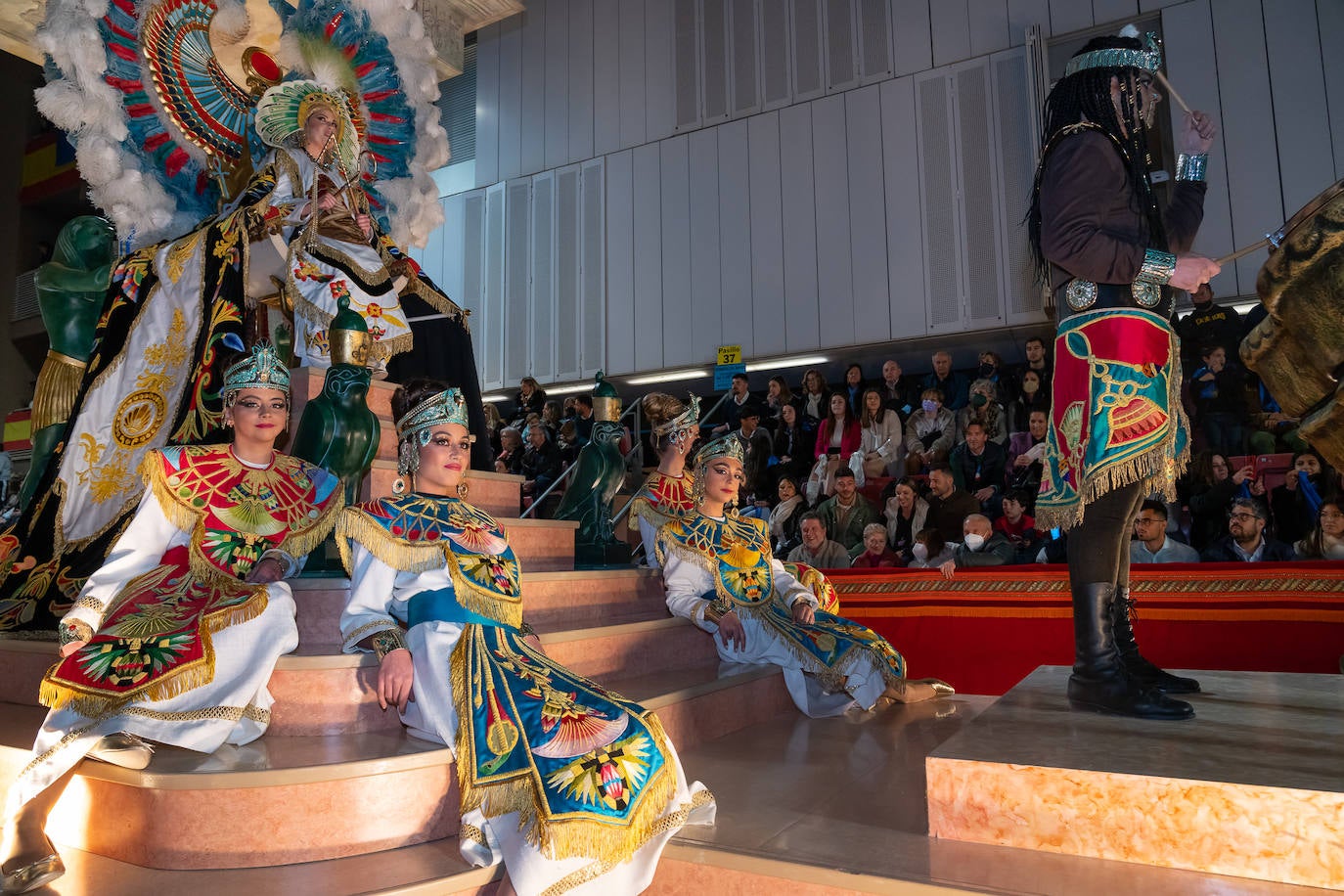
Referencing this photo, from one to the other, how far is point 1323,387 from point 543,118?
11.0 m

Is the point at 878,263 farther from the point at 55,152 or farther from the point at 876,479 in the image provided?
the point at 55,152

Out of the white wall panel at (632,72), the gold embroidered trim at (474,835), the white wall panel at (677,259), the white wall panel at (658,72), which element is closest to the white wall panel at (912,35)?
the white wall panel at (677,259)

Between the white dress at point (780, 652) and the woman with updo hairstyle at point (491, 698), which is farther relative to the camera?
the white dress at point (780, 652)

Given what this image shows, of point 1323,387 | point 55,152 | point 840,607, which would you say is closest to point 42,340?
point 55,152

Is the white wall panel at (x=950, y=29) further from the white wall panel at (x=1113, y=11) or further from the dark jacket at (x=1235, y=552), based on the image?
the dark jacket at (x=1235, y=552)

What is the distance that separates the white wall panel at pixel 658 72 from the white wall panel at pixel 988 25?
339 cm

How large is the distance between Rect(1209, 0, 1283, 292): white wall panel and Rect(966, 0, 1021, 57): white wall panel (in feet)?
5.52

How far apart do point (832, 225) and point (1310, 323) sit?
794 cm

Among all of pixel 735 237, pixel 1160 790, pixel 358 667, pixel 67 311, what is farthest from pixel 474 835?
pixel 735 237

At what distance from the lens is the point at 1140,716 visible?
2115 millimetres

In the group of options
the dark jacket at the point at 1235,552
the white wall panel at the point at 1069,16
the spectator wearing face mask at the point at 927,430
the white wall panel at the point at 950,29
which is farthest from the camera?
the white wall panel at the point at 950,29

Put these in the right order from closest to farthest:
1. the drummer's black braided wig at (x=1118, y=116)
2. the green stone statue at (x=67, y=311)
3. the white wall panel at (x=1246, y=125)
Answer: the drummer's black braided wig at (x=1118, y=116) < the green stone statue at (x=67, y=311) < the white wall panel at (x=1246, y=125)

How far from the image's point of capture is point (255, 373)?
8.12 ft

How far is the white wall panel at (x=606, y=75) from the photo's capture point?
1049 cm
